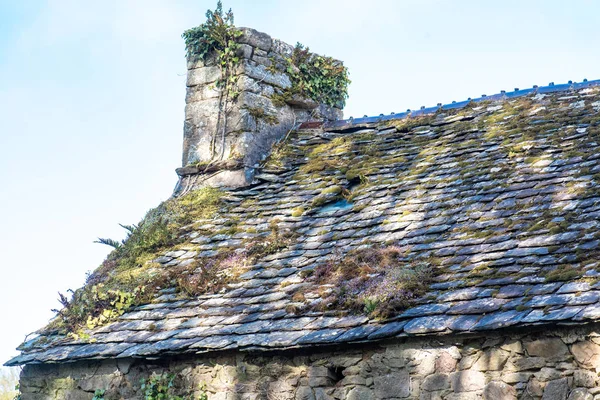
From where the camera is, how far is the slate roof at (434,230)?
7180 mm

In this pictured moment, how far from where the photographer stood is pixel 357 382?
768 cm

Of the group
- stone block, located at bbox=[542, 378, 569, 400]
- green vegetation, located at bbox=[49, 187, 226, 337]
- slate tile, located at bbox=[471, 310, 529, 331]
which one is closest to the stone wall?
stone block, located at bbox=[542, 378, 569, 400]

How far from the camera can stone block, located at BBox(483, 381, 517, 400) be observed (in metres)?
6.85

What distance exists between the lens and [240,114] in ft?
40.3

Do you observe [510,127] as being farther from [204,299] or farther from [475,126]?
[204,299]

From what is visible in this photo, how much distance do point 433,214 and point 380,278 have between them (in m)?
1.19

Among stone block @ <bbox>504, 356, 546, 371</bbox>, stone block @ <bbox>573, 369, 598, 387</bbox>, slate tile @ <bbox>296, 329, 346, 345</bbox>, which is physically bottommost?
stone block @ <bbox>573, 369, 598, 387</bbox>

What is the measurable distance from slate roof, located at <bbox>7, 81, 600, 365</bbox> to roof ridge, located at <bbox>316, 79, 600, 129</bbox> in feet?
0.13

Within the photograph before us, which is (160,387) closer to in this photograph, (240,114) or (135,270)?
(135,270)

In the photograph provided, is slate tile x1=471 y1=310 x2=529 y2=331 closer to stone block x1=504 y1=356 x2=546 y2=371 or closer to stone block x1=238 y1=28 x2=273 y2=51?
stone block x1=504 y1=356 x2=546 y2=371

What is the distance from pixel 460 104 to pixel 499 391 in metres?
5.64

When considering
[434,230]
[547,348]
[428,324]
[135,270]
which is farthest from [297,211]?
[547,348]

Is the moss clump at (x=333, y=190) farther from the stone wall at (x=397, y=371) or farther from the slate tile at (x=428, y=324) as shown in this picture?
the slate tile at (x=428, y=324)

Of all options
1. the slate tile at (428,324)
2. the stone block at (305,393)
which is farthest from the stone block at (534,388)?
the stone block at (305,393)
